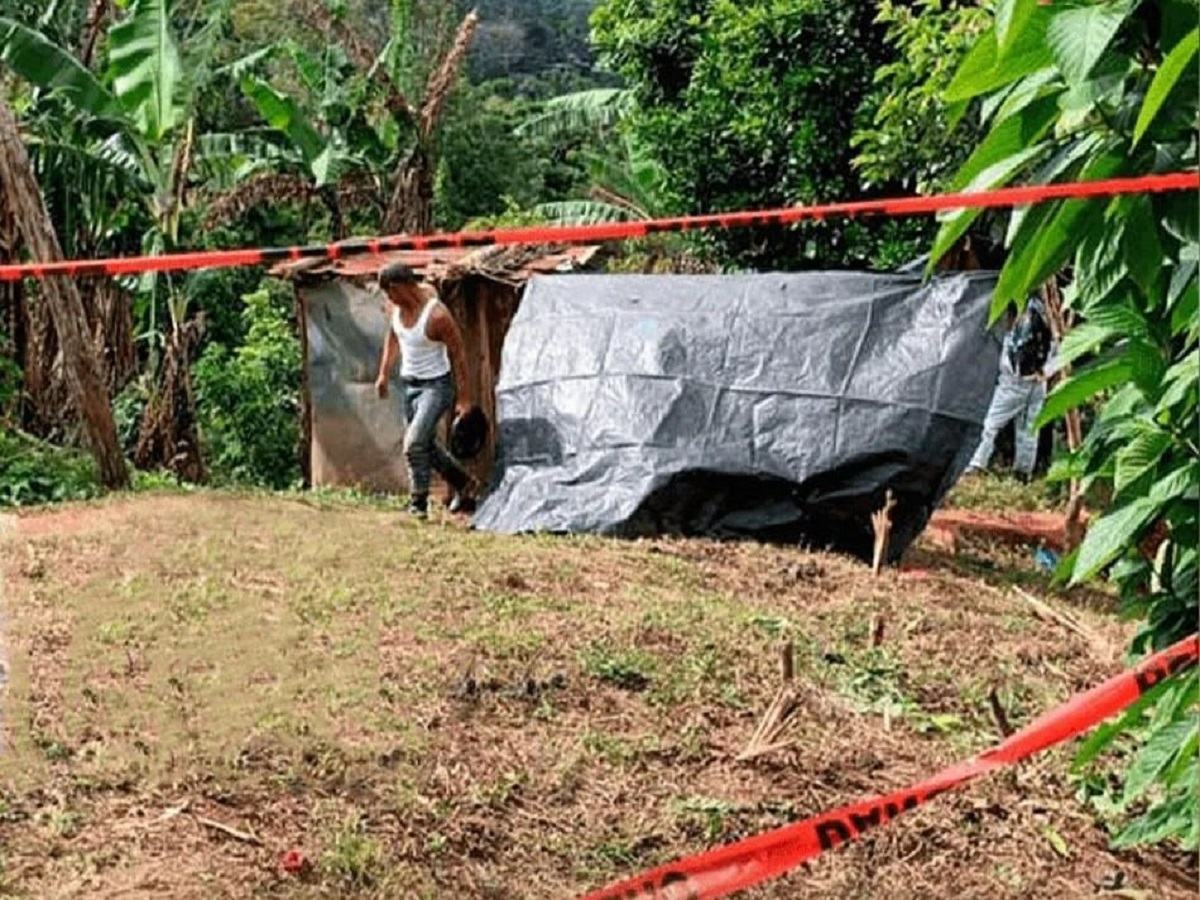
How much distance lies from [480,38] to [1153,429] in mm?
29590

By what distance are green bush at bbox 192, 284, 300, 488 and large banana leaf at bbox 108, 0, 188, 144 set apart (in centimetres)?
330

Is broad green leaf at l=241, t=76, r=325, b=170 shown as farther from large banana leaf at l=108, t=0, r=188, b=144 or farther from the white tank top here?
the white tank top

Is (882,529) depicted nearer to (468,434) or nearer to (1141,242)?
(468,434)

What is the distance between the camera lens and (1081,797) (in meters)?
4.04

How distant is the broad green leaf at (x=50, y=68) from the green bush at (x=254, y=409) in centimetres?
286

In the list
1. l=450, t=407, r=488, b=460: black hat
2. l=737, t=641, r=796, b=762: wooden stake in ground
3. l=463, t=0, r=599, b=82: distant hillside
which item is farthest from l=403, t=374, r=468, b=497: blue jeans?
l=463, t=0, r=599, b=82: distant hillside

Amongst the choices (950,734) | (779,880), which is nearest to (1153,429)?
(779,880)

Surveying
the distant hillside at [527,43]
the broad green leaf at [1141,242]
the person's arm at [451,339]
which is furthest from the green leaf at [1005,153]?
the distant hillside at [527,43]

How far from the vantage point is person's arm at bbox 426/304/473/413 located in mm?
8062

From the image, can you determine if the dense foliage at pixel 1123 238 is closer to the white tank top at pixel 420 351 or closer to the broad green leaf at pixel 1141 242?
the broad green leaf at pixel 1141 242

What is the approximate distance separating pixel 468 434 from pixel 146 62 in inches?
114

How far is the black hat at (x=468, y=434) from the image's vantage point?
29.8 feet

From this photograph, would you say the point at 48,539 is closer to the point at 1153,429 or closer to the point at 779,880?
the point at 779,880

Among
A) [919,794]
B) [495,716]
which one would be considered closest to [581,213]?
[495,716]
